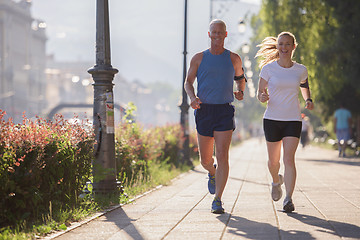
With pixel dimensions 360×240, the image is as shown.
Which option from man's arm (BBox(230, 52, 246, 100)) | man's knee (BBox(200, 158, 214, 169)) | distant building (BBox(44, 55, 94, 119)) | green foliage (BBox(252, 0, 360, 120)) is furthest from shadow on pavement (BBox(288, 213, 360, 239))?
distant building (BBox(44, 55, 94, 119))

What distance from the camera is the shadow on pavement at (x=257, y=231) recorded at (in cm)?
574

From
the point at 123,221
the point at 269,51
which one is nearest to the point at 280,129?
the point at 269,51

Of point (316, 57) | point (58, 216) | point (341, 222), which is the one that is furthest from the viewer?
point (316, 57)

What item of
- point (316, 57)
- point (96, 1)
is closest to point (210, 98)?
point (96, 1)

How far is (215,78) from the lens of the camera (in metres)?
7.36

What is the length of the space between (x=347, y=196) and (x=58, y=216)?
4343 millimetres

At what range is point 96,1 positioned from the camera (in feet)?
30.4

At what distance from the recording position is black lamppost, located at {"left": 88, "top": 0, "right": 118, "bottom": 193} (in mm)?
8945

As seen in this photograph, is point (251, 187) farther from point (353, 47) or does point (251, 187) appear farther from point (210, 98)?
point (353, 47)

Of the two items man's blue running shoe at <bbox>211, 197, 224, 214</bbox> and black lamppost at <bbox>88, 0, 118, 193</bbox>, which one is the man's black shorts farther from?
black lamppost at <bbox>88, 0, 118, 193</bbox>

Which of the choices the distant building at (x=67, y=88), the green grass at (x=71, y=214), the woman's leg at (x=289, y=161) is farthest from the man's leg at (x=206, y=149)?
the distant building at (x=67, y=88)

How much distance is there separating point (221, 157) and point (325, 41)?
1803 centimetres

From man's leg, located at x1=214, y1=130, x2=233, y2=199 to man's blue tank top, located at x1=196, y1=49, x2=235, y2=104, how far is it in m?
0.39

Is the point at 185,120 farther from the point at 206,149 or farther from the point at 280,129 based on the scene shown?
the point at 280,129
